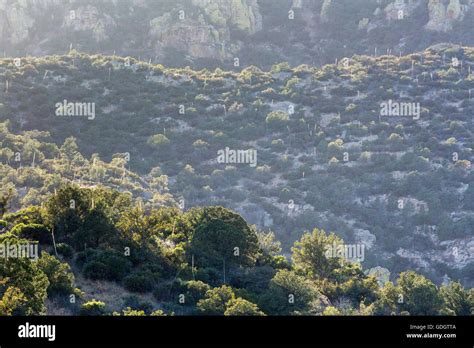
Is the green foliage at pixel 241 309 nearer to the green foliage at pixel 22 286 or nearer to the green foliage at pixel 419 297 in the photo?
the green foliage at pixel 22 286

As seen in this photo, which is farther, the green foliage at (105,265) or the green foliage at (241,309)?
the green foliage at (105,265)

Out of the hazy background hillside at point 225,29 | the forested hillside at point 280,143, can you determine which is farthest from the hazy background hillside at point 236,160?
the hazy background hillside at point 225,29

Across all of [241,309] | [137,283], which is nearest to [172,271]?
[137,283]

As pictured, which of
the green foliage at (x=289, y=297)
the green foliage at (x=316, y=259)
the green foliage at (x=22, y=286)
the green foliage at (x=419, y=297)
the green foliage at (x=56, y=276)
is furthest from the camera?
the green foliage at (x=316, y=259)

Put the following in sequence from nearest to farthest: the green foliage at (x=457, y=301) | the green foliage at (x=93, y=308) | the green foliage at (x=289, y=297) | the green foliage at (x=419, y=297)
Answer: the green foliage at (x=93, y=308), the green foliage at (x=289, y=297), the green foliage at (x=419, y=297), the green foliage at (x=457, y=301)

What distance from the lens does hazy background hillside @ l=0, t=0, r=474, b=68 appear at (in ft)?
314

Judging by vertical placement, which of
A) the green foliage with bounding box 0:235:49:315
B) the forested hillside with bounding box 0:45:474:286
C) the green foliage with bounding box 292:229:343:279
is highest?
the forested hillside with bounding box 0:45:474:286

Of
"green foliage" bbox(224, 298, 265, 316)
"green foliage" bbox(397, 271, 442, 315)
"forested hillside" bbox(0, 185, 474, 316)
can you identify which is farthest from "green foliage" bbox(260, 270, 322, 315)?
"green foliage" bbox(397, 271, 442, 315)

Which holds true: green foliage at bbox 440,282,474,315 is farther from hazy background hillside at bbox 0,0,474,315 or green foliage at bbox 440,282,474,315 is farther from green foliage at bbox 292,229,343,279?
green foliage at bbox 292,229,343,279

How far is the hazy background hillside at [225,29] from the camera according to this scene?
314ft

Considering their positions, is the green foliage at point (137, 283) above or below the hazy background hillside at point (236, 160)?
below

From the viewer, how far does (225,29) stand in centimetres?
9900
